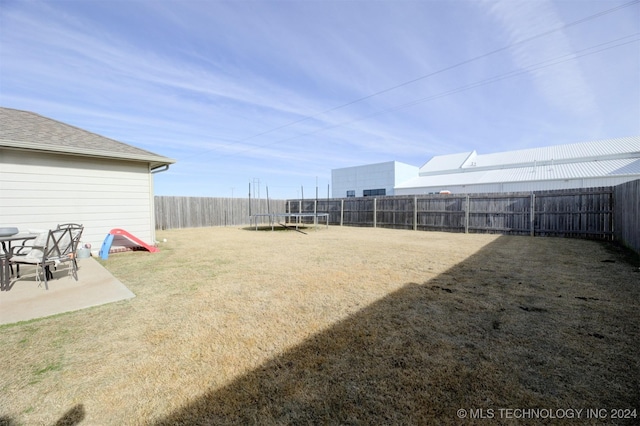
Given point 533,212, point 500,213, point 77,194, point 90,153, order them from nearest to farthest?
point 90,153 < point 77,194 < point 533,212 < point 500,213

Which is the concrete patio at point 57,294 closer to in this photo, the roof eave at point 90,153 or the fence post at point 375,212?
the roof eave at point 90,153

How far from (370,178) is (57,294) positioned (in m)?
29.1

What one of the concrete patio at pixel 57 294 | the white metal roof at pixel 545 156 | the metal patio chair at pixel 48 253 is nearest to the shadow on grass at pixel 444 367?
the concrete patio at pixel 57 294

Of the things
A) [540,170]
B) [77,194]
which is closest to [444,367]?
[77,194]

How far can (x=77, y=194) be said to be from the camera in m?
6.71

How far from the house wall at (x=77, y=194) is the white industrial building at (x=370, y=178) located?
23750 mm

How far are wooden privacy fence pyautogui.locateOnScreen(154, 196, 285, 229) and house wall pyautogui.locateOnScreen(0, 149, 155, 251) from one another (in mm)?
7804

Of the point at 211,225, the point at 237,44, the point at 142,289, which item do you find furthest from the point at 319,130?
the point at 142,289

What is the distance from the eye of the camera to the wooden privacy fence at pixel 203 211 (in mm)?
14945

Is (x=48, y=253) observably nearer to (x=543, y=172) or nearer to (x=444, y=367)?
(x=444, y=367)

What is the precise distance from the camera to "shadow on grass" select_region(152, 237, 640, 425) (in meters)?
1.61

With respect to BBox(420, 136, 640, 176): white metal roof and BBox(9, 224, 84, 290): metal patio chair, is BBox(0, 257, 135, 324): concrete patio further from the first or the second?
BBox(420, 136, 640, 176): white metal roof

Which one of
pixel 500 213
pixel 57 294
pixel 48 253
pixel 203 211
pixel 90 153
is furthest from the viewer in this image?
pixel 203 211

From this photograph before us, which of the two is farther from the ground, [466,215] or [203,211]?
[203,211]
